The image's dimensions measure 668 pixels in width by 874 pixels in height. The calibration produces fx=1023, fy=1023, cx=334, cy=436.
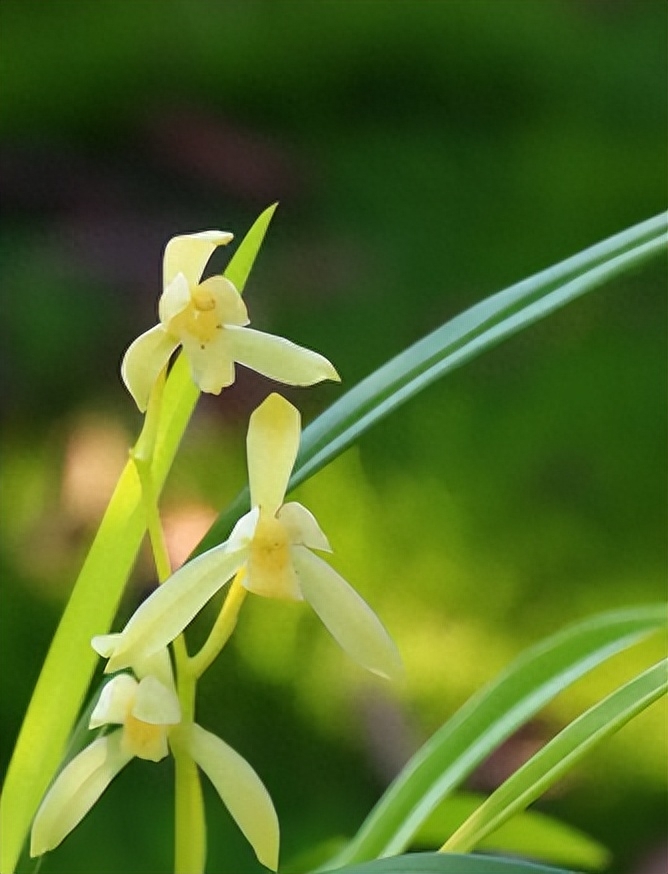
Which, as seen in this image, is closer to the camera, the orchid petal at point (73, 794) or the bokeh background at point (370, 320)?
the orchid petal at point (73, 794)

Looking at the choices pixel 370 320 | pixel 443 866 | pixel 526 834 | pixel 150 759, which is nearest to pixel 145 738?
pixel 150 759

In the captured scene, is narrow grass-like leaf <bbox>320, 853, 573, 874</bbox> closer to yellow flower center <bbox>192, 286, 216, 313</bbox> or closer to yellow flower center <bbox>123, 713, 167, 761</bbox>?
yellow flower center <bbox>123, 713, 167, 761</bbox>

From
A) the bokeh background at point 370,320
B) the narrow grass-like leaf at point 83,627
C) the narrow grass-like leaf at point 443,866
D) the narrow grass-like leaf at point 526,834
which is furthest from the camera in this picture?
the bokeh background at point 370,320

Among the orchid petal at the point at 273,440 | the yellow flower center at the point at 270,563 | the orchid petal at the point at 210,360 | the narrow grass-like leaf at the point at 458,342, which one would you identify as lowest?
the yellow flower center at the point at 270,563

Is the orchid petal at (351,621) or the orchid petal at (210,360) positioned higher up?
the orchid petal at (210,360)

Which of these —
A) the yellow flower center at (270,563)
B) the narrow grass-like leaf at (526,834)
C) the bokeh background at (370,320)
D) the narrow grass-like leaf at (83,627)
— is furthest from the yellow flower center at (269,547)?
the bokeh background at (370,320)

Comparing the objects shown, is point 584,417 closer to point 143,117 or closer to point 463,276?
point 463,276

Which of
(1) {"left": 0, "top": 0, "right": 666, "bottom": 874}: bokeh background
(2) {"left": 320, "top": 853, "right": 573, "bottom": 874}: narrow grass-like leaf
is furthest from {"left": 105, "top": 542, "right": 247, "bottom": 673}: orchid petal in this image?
(1) {"left": 0, "top": 0, "right": 666, "bottom": 874}: bokeh background

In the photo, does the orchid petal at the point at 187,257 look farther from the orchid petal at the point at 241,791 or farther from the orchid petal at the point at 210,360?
the orchid petal at the point at 241,791
